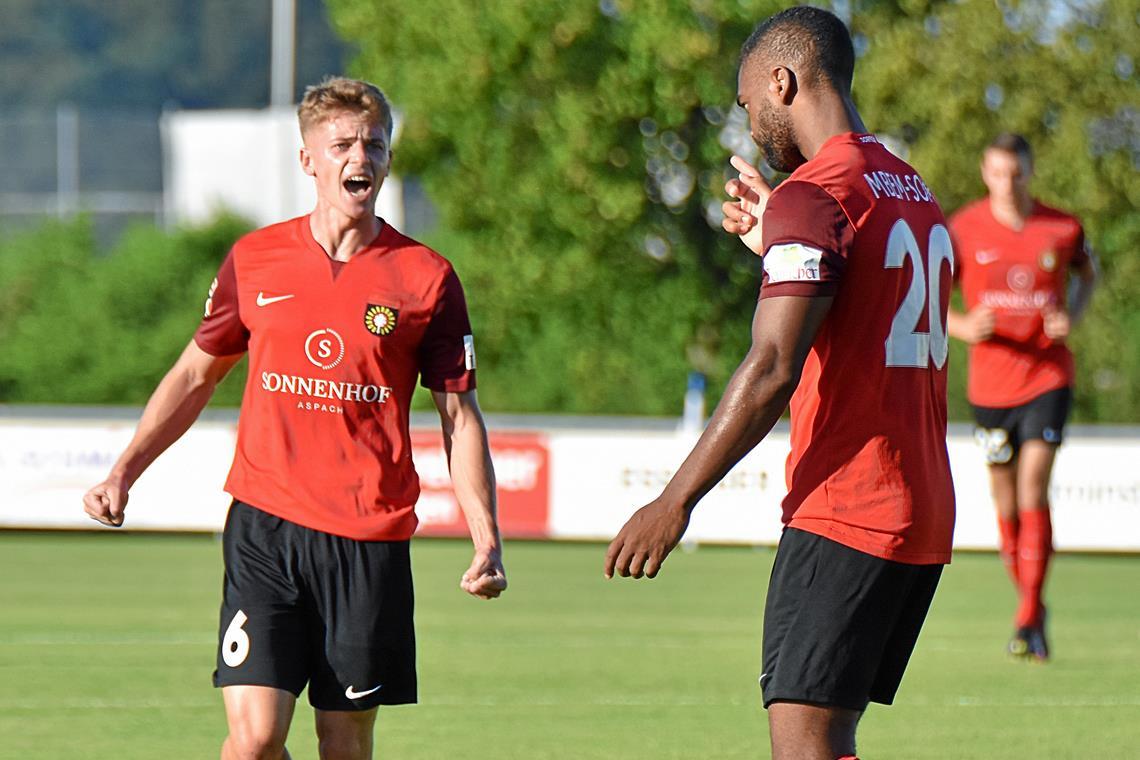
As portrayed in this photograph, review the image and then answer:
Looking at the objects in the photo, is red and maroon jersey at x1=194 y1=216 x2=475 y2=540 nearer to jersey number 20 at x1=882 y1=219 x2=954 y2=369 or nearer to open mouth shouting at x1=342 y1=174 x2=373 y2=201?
open mouth shouting at x1=342 y1=174 x2=373 y2=201

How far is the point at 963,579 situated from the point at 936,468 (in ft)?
40.0

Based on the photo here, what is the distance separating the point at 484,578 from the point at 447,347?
0.74m

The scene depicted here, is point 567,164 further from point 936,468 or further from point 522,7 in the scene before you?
point 936,468

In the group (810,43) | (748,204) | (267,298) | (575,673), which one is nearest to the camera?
(810,43)

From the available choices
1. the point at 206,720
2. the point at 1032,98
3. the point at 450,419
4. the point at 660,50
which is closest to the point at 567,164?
the point at 660,50

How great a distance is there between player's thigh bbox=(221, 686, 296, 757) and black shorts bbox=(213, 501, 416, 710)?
57 millimetres

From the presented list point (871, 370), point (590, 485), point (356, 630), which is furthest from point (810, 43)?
point (590, 485)

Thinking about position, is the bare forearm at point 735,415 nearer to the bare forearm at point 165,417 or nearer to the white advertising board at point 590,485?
the bare forearm at point 165,417

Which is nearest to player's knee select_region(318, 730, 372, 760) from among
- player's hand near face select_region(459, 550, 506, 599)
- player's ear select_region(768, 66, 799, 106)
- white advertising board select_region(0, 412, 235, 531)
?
player's hand near face select_region(459, 550, 506, 599)

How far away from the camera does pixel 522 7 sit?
99.4 ft

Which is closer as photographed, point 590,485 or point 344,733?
point 344,733

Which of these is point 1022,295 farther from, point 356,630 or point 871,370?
point 871,370

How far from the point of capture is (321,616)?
5.78 meters

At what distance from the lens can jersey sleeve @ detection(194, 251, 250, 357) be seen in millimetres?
6074
